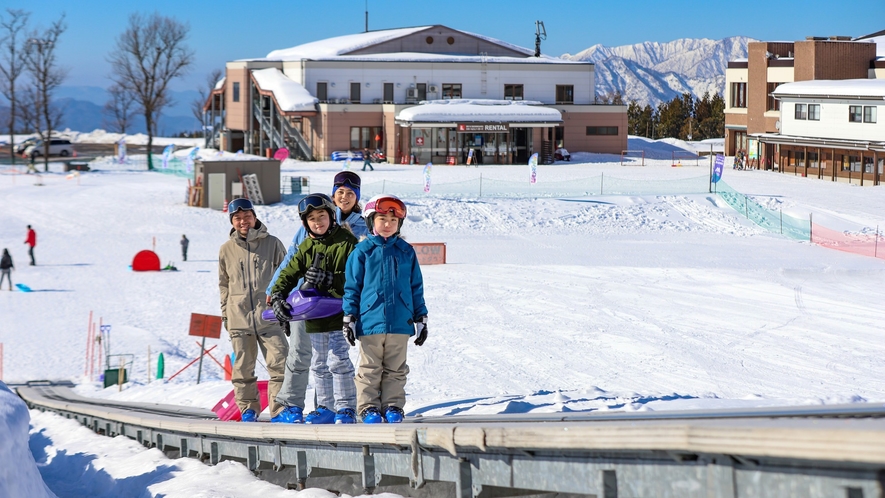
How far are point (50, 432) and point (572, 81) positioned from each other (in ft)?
179

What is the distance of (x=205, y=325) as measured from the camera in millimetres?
16297

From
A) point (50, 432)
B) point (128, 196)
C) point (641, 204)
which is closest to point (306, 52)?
point (128, 196)

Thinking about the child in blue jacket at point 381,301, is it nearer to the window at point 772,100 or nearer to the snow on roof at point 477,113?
the snow on roof at point 477,113

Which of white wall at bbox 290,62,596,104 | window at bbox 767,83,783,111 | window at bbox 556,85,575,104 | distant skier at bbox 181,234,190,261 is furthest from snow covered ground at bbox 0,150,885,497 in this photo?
window at bbox 556,85,575,104

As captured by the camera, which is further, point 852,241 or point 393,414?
point 852,241

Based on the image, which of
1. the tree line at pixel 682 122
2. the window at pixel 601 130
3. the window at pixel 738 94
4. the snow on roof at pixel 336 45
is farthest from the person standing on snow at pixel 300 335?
the tree line at pixel 682 122

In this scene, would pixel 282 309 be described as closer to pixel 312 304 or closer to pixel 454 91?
pixel 312 304

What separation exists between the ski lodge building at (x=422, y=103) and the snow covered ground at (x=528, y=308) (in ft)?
53.9

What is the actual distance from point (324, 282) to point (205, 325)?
9.91m

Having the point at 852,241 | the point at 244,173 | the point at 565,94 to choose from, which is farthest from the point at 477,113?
the point at 852,241

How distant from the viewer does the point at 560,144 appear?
6056 centimetres

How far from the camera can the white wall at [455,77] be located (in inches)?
2392

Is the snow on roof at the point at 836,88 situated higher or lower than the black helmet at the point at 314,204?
higher

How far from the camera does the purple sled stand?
22.5ft
